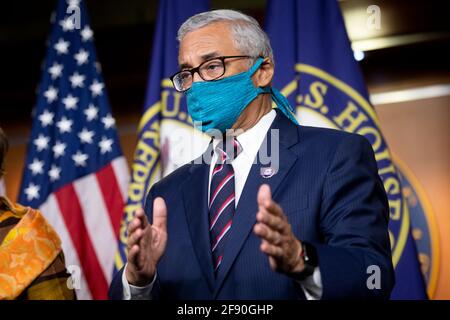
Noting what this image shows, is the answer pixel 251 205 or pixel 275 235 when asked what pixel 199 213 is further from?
pixel 275 235

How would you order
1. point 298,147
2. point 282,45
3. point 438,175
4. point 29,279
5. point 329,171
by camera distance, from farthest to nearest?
point 438,175 < point 282,45 < point 29,279 < point 298,147 < point 329,171

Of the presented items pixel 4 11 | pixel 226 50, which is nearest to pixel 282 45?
pixel 226 50

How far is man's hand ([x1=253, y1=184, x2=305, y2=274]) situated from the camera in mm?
1134

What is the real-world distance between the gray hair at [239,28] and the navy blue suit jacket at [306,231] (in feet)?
0.98

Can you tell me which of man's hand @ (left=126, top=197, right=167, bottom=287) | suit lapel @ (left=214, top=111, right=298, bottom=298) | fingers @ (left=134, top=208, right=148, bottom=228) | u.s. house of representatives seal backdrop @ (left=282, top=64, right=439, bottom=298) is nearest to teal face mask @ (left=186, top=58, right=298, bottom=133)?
suit lapel @ (left=214, top=111, right=298, bottom=298)

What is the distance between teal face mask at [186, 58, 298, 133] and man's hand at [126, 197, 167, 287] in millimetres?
346

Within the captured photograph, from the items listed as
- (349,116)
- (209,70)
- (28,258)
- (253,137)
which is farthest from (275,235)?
(349,116)

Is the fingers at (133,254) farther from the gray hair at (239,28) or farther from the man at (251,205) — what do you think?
the gray hair at (239,28)

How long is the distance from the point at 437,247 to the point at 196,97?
2079mm

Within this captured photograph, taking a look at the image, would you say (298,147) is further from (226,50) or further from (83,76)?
(83,76)

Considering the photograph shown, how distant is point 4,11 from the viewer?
4445mm

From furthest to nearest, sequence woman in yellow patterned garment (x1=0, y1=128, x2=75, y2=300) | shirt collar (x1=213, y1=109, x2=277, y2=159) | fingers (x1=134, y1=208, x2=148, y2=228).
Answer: woman in yellow patterned garment (x1=0, y1=128, x2=75, y2=300), shirt collar (x1=213, y1=109, x2=277, y2=159), fingers (x1=134, y1=208, x2=148, y2=228)

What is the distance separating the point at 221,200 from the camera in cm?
160

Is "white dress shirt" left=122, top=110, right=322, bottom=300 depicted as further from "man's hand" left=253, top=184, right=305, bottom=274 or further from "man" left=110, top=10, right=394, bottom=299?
"man's hand" left=253, top=184, right=305, bottom=274
